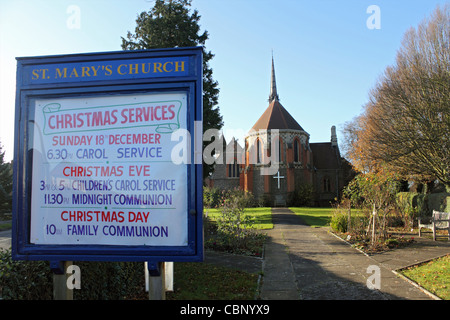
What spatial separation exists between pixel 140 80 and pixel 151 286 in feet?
6.00

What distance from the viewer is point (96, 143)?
3096mm

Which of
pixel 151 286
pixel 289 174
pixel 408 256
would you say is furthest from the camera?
pixel 289 174

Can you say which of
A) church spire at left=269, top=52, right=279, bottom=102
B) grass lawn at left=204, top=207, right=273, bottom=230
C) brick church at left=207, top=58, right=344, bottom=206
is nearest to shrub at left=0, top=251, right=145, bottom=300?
grass lawn at left=204, top=207, right=273, bottom=230

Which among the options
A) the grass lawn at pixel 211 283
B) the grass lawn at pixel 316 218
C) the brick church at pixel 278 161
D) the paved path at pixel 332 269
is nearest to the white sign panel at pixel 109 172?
the grass lawn at pixel 211 283

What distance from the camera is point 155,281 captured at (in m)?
2.88

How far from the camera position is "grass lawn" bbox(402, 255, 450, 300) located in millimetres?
5746

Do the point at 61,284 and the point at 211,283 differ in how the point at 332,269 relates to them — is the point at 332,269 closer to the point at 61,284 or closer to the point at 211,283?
the point at 211,283

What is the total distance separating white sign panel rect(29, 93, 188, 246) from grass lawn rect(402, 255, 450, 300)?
16.6 ft

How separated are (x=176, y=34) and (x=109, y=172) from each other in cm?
1385

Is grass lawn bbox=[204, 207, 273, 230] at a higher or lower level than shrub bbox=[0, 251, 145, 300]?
lower

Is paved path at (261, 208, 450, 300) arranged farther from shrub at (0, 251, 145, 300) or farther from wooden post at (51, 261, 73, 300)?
wooden post at (51, 261, 73, 300)

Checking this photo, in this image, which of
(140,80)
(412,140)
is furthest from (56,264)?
(412,140)

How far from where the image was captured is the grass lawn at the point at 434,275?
575 centimetres
